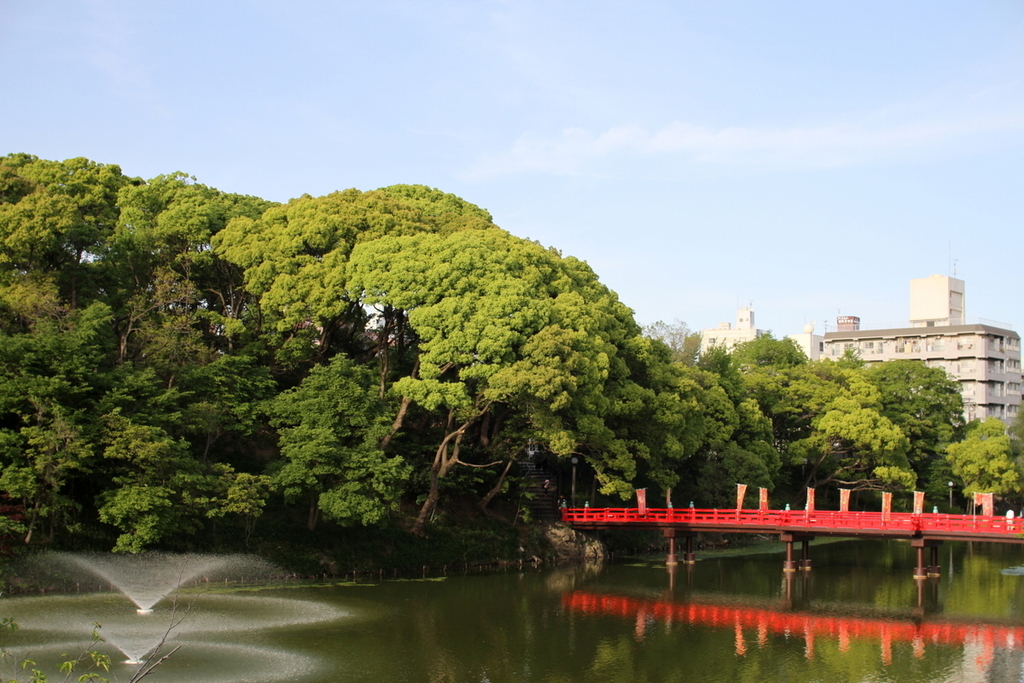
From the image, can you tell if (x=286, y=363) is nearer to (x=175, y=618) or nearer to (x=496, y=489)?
(x=496, y=489)

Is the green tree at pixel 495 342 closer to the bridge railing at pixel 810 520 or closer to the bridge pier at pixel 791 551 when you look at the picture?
the bridge railing at pixel 810 520

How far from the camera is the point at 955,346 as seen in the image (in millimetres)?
88938

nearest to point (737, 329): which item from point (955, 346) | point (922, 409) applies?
point (955, 346)

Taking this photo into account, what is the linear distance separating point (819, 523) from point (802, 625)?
37.2 ft

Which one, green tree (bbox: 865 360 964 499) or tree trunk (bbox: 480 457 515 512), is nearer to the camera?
tree trunk (bbox: 480 457 515 512)

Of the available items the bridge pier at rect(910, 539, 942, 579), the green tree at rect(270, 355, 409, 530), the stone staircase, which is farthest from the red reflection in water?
the stone staircase

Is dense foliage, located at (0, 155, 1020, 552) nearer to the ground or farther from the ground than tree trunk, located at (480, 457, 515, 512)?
farther from the ground

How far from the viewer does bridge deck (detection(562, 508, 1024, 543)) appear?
3694cm

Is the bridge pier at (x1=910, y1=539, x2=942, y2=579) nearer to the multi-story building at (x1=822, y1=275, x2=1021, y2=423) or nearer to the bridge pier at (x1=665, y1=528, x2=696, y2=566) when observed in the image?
the bridge pier at (x1=665, y1=528, x2=696, y2=566)

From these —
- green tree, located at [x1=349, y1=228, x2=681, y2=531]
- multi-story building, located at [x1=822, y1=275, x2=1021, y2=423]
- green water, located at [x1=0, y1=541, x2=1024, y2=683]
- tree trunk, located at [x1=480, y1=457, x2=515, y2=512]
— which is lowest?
green water, located at [x1=0, y1=541, x2=1024, y2=683]

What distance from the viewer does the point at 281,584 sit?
32.8 meters

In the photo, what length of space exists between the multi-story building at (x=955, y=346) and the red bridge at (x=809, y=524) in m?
47.0

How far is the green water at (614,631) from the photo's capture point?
2272 centimetres

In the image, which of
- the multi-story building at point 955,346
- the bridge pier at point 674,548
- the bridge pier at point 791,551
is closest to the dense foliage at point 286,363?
the bridge pier at point 674,548
